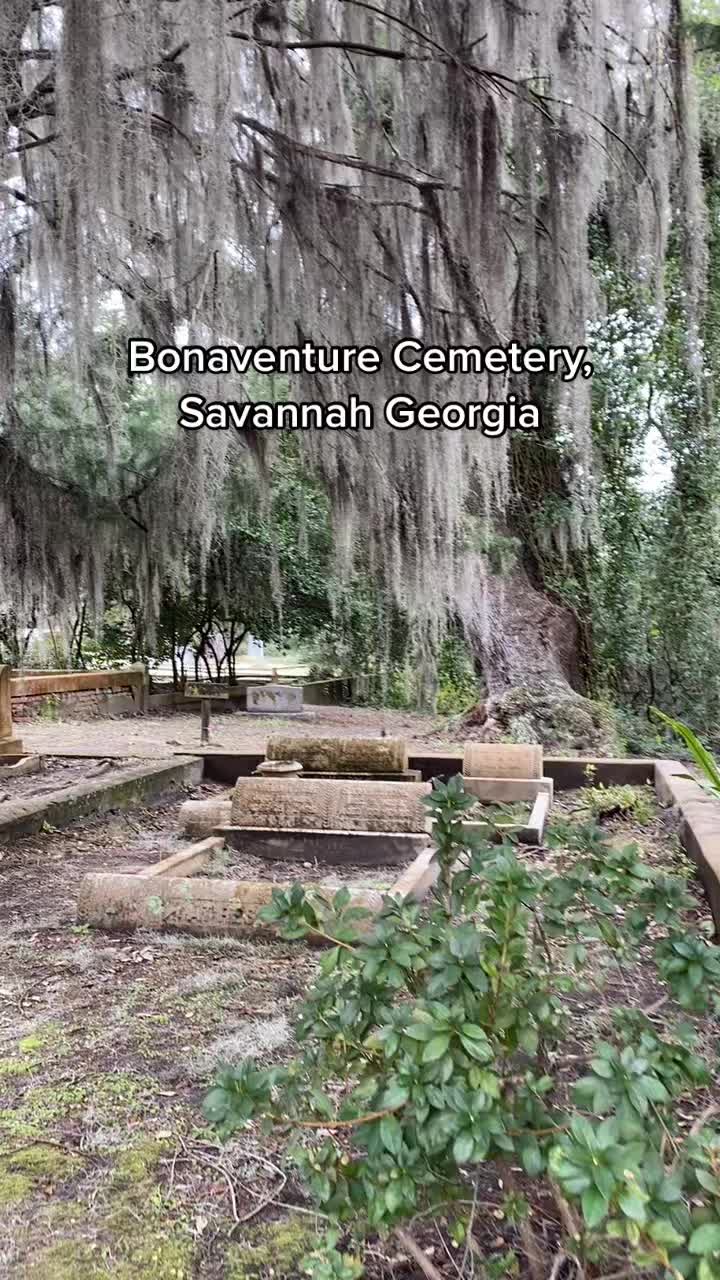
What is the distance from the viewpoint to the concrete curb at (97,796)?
4.99 meters

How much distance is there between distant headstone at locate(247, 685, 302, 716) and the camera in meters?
13.0

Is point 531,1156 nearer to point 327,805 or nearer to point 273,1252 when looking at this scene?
point 273,1252

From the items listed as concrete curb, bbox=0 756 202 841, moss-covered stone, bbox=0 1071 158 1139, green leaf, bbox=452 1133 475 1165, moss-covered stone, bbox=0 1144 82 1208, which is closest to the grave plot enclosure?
concrete curb, bbox=0 756 202 841

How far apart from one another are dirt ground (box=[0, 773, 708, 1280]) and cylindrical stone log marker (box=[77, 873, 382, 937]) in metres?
0.07

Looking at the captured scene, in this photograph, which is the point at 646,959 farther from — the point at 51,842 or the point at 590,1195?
the point at 51,842

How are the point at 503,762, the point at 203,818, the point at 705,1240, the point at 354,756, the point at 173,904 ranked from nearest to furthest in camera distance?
the point at 705,1240 < the point at 173,904 < the point at 203,818 < the point at 354,756 < the point at 503,762

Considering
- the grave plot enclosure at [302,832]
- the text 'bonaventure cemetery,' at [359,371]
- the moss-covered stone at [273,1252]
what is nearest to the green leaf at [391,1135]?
the moss-covered stone at [273,1252]

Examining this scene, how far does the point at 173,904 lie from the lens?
3.52m

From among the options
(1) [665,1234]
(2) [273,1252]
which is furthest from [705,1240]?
(2) [273,1252]

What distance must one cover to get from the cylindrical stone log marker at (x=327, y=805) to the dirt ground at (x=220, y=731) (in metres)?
3.04

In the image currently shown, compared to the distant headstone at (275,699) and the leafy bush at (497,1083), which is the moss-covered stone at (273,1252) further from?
the distant headstone at (275,699)

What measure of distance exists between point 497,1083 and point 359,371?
4.35 metres

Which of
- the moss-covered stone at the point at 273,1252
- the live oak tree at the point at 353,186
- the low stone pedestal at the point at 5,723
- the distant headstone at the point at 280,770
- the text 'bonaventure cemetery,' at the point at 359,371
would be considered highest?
the live oak tree at the point at 353,186

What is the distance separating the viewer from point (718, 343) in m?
8.72
